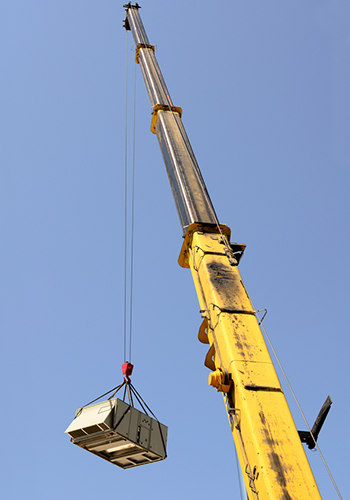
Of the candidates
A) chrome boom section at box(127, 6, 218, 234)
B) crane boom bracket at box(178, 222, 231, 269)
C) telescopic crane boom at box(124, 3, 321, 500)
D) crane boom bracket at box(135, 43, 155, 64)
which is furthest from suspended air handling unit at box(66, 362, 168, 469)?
crane boom bracket at box(135, 43, 155, 64)

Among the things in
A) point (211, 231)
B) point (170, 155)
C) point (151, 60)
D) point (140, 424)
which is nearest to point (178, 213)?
point (211, 231)

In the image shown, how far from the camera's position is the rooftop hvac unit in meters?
4.88

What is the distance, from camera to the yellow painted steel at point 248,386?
3566mm

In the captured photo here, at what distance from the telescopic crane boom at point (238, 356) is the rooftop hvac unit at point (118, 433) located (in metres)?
1.09

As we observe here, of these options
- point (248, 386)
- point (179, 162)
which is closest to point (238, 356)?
point (248, 386)

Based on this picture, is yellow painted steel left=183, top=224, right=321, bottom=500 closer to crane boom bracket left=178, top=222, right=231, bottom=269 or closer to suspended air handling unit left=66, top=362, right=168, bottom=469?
crane boom bracket left=178, top=222, right=231, bottom=269

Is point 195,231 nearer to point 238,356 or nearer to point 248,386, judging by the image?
point 238,356

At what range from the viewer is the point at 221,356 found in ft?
15.5

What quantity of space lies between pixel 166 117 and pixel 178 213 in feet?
9.28

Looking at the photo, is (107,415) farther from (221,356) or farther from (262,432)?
(262,432)

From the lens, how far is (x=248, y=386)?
13.7 feet

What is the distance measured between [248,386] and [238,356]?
13.4 inches

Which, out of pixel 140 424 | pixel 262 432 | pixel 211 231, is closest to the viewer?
pixel 262 432

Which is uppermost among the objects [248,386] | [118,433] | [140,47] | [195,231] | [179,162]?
[140,47]
